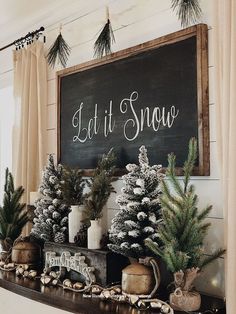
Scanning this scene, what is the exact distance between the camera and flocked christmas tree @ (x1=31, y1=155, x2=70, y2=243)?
Answer: 2.25 m

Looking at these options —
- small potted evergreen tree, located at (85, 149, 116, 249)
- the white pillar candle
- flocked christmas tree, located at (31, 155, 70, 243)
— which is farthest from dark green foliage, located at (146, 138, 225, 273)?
flocked christmas tree, located at (31, 155, 70, 243)

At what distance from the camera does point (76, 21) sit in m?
2.65

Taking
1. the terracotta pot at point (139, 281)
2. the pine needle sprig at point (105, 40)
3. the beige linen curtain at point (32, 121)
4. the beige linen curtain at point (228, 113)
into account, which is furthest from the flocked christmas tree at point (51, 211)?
the beige linen curtain at point (228, 113)

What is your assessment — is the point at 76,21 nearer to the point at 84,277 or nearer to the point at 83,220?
the point at 83,220

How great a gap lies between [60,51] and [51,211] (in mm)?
1057

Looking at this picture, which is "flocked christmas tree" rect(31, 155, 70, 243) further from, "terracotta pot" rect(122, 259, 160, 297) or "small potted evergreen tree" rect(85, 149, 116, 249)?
"terracotta pot" rect(122, 259, 160, 297)

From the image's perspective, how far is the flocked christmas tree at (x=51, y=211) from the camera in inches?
88.6

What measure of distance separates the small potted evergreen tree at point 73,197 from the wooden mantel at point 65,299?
292 mm

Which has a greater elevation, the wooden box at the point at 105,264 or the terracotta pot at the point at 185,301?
the wooden box at the point at 105,264

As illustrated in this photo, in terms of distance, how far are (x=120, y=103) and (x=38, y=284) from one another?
1.02 metres

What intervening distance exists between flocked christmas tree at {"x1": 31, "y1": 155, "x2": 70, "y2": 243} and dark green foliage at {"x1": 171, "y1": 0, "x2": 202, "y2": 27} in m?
1.01

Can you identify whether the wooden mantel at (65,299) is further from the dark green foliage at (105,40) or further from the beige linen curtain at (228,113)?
the dark green foliage at (105,40)

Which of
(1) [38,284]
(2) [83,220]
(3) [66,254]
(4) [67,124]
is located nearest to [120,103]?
(4) [67,124]

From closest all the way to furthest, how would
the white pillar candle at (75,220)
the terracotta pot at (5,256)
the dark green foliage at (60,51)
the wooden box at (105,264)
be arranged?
the wooden box at (105,264) → the white pillar candle at (75,220) → the terracotta pot at (5,256) → the dark green foliage at (60,51)
